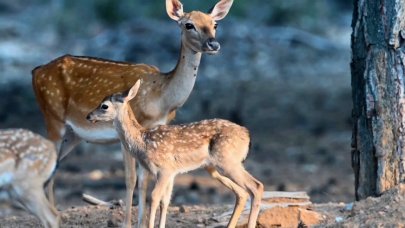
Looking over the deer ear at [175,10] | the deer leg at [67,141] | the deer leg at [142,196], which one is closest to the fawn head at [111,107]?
the deer leg at [142,196]

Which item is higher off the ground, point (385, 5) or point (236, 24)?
point (236, 24)

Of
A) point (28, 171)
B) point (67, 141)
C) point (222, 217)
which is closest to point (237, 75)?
point (67, 141)

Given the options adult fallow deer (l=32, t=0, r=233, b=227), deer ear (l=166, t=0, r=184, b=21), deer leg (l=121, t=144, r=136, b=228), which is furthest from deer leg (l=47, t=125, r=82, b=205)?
deer ear (l=166, t=0, r=184, b=21)

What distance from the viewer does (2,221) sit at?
39.5ft

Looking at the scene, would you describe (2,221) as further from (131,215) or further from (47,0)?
(47,0)

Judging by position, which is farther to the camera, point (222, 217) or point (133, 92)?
point (222, 217)

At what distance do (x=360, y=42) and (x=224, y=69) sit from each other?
47.6ft

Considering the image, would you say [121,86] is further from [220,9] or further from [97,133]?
[220,9]

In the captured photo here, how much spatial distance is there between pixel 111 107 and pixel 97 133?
1.36m

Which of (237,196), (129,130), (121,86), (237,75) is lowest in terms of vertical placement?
(237,196)

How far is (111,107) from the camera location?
10.7 m

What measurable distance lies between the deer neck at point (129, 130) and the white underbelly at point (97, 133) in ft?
2.94

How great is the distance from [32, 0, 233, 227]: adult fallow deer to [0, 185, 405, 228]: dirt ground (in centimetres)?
49

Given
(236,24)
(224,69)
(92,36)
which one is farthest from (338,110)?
(92,36)
